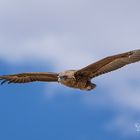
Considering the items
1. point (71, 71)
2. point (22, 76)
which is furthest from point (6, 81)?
point (71, 71)

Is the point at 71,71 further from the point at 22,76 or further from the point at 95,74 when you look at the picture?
the point at 22,76

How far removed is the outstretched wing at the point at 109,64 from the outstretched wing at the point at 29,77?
1984mm

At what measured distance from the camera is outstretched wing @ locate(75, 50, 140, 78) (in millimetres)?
33938

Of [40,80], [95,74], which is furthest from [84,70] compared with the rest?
[40,80]

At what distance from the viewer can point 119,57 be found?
34.1 m

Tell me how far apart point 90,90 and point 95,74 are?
0.85 meters

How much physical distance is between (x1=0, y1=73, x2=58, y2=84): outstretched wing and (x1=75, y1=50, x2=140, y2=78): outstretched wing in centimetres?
198

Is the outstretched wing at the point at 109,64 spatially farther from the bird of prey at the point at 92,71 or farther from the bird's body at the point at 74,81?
the bird's body at the point at 74,81

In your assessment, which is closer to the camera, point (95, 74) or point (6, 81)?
point (95, 74)

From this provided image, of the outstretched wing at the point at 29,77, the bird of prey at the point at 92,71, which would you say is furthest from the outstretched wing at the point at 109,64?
the outstretched wing at the point at 29,77

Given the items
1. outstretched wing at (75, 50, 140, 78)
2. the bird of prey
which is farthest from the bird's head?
outstretched wing at (75, 50, 140, 78)

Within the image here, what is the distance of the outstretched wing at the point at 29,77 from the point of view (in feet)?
119

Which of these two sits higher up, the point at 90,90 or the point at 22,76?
the point at 22,76

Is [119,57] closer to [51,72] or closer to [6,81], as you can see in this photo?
[51,72]
